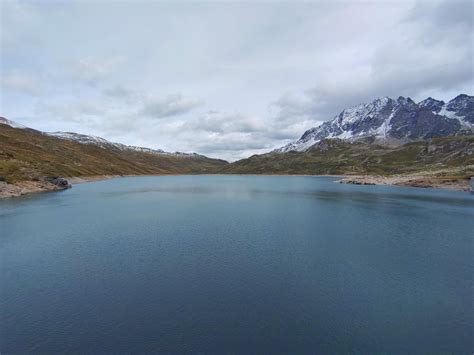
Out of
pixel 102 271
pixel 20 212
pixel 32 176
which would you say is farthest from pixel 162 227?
pixel 32 176

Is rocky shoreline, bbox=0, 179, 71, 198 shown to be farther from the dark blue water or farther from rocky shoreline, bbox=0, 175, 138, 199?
the dark blue water

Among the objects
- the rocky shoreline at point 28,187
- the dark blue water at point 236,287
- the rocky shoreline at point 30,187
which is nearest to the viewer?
the dark blue water at point 236,287

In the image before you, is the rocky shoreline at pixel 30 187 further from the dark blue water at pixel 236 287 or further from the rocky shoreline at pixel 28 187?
the dark blue water at pixel 236 287

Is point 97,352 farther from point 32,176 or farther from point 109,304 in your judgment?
point 32,176

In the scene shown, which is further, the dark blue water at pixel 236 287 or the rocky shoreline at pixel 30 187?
the rocky shoreline at pixel 30 187

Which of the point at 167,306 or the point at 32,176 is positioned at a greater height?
the point at 32,176

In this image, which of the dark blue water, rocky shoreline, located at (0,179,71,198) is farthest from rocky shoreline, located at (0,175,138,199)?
the dark blue water

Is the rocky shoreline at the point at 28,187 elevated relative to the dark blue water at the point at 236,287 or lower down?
elevated

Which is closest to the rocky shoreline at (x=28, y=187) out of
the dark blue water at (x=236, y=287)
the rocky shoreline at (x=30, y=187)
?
the rocky shoreline at (x=30, y=187)

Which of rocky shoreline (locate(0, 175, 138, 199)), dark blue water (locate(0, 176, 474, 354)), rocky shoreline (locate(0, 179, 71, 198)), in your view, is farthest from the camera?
rocky shoreline (locate(0, 175, 138, 199))
